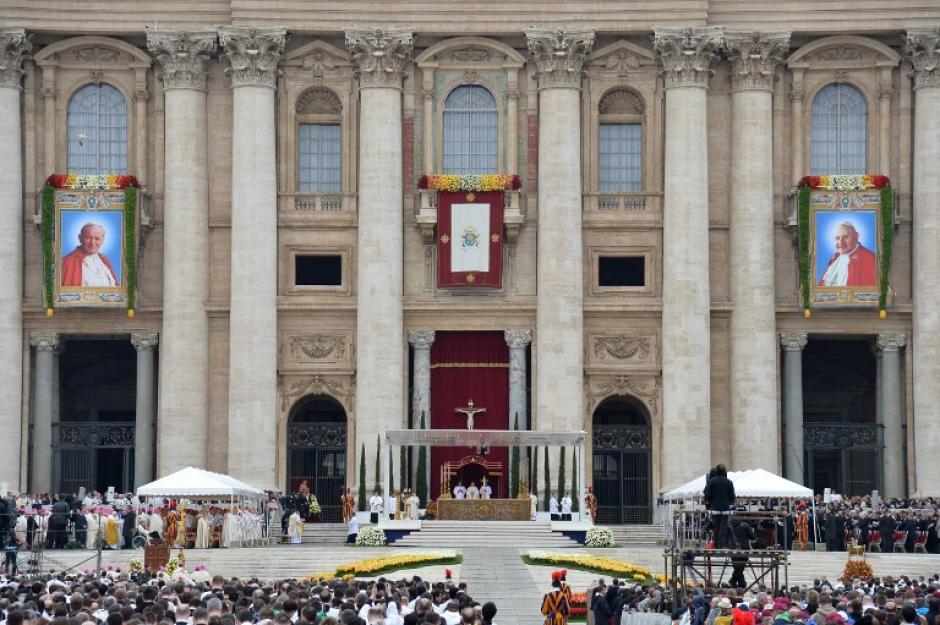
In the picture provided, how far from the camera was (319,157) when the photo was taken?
86.2 metres

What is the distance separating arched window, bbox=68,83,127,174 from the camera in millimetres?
Answer: 85812

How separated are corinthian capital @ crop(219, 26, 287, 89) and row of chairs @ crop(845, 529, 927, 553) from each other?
28.2 meters

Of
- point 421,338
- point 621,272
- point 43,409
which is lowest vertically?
point 43,409

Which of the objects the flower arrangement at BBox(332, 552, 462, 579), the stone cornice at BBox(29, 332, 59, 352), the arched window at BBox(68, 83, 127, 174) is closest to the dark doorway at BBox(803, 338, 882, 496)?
the flower arrangement at BBox(332, 552, 462, 579)

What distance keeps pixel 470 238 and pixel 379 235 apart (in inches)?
137

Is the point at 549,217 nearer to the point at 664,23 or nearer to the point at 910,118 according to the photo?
the point at 664,23

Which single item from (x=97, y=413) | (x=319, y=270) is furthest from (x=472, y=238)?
(x=97, y=413)

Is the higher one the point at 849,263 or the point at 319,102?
the point at 319,102

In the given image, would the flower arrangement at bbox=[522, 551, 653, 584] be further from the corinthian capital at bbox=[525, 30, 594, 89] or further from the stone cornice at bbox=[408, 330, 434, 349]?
the corinthian capital at bbox=[525, 30, 594, 89]

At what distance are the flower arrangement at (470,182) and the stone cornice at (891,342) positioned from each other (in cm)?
1489

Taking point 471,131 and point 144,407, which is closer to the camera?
point 144,407

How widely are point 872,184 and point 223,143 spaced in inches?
968

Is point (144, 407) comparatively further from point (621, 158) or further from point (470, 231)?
point (621, 158)

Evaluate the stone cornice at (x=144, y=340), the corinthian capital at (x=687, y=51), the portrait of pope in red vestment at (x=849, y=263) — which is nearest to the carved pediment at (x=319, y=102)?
the stone cornice at (x=144, y=340)
